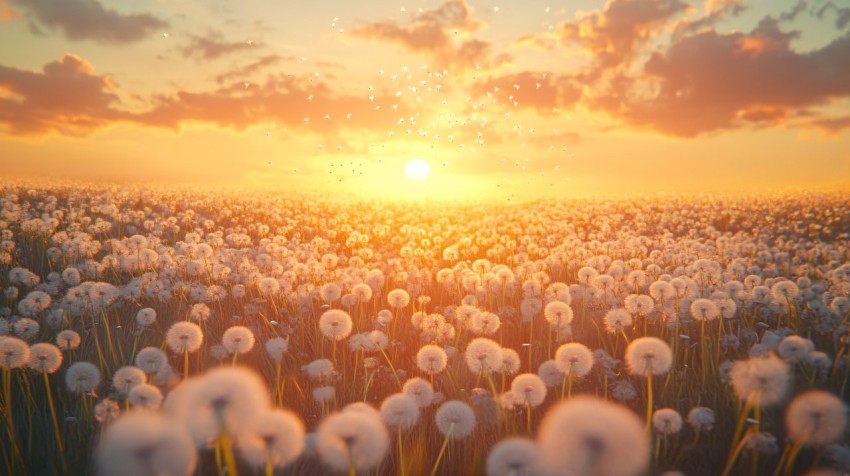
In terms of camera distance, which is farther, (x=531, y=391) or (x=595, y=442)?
(x=531, y=391)

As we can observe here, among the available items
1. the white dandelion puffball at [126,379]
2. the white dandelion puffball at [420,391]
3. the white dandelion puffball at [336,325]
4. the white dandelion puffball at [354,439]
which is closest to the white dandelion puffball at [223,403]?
the white dandelion puffball at [354,439]

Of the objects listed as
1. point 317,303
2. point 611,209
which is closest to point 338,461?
point 317,303

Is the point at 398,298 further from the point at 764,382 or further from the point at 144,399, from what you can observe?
the point at 764,382

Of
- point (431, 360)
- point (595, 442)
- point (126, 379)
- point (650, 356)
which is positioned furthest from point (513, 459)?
point (126, 379)

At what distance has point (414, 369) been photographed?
4188 millimetres

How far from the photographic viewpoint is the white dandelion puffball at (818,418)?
2107mm

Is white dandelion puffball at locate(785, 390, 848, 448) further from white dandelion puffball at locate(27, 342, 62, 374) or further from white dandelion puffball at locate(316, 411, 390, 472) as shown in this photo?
white dandelion puffball at locate(27, 342, 62, 374)

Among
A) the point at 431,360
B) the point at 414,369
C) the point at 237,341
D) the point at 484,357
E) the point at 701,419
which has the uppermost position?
the point at 237,341

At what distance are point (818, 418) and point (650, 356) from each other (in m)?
0.69

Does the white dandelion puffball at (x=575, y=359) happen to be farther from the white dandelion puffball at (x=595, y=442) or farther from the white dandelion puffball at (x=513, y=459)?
the white dandelion puffball at (x=595, y=442)

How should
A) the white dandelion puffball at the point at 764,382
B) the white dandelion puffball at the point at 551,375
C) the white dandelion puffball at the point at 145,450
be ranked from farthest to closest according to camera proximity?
the white dandelion puffball at the point at 551,375
the white dandelion puffball at the point at 764,382
the white dandelion puffball at the point at 145,450

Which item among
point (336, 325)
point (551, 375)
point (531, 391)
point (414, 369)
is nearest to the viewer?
point (531, 391)

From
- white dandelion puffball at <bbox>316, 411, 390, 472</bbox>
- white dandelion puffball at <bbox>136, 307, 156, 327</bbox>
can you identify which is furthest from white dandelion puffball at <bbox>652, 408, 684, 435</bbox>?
white dandelion puffball at <bbox>136, 307, 156, 327</bbox>

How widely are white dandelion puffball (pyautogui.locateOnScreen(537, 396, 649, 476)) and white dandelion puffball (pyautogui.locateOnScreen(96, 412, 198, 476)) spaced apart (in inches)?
42.9
